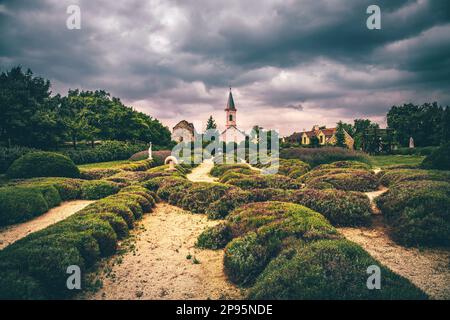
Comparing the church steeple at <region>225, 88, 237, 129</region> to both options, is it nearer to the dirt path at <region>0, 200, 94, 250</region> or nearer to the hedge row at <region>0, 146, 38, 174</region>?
the hedge row at <region>0, 146, 38, 174</region>

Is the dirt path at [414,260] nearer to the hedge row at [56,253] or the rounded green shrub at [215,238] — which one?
the rounded green shrub at [215,238]

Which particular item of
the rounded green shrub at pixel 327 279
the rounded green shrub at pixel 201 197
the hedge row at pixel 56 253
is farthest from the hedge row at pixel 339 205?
the hedge row at pixel 56 253

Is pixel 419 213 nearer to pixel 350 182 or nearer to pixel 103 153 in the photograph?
pixel 350 182

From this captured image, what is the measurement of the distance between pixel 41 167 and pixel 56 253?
514 inches

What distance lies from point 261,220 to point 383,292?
12.5ft

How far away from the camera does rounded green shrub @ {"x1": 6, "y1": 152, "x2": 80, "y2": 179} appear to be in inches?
624

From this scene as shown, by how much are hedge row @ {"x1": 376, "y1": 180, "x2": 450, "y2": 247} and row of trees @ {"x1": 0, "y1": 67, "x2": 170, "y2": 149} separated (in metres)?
27.5

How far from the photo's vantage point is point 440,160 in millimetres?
14727

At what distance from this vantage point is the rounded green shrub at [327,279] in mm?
4160

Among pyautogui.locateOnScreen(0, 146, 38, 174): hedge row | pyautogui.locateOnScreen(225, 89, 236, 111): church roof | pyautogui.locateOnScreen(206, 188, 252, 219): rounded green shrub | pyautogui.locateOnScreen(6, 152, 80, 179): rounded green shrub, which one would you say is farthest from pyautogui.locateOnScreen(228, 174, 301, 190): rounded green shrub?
pyautogui.locateOnScreen(225, 89, 236, 111): church roof

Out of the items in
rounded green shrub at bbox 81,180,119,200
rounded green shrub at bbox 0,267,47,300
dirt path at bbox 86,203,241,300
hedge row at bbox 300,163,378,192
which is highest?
hedge row at bbox 300,163,378,192

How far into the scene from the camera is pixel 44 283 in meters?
4.98

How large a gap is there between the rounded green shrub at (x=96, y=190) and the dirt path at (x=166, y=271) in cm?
554
